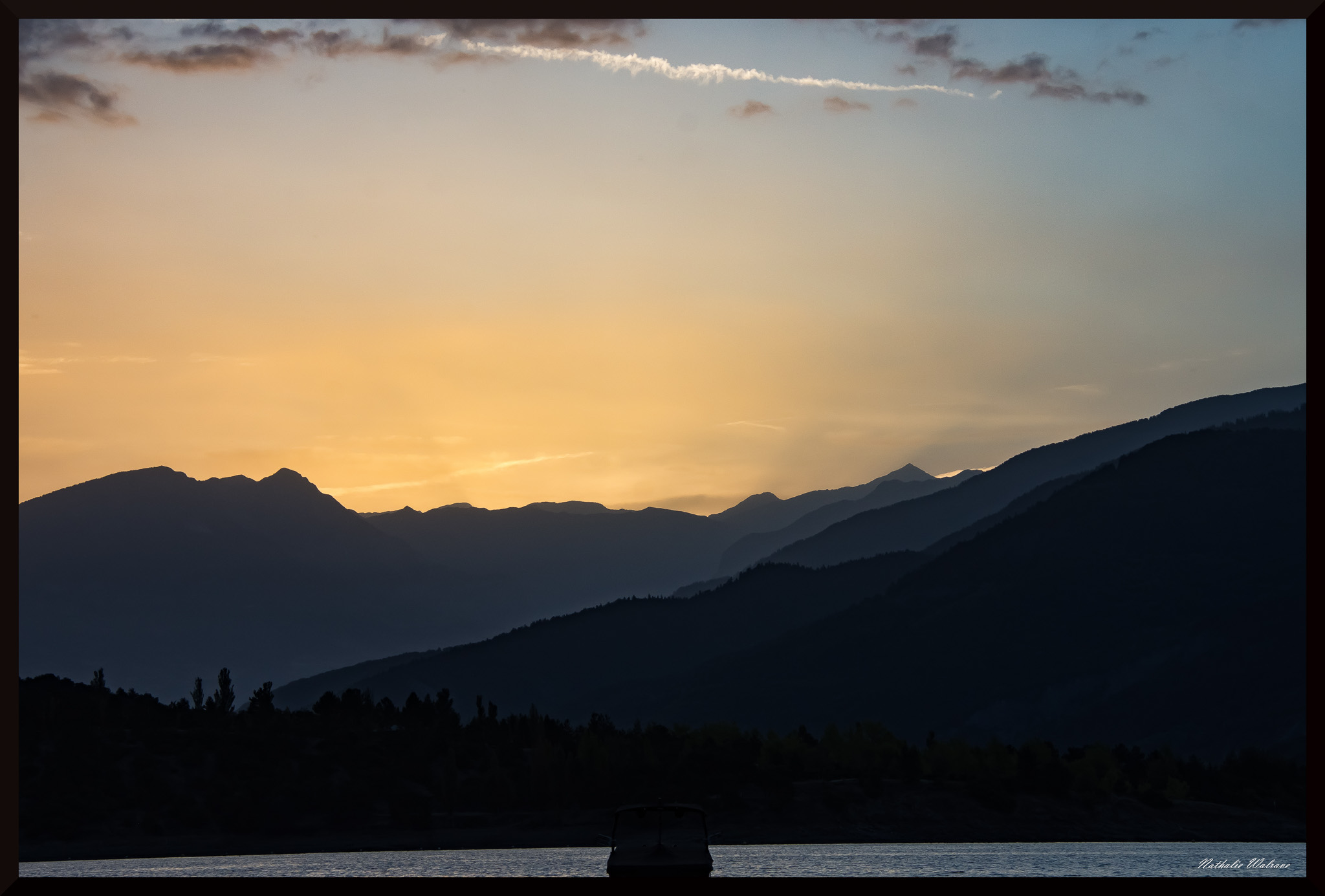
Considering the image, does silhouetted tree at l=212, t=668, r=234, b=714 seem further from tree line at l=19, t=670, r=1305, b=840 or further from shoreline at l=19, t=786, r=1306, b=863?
shoreline at l=19, t=786, r=1306, b=863

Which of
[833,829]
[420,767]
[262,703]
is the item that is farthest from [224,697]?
[833,829]

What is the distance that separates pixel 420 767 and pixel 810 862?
211 ft

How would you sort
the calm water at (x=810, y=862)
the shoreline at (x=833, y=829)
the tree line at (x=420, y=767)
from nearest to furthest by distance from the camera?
the calm water at (x=810, y=862) < the shoreline at (x=833, y=829) < the tree line at (x=420, y=767)

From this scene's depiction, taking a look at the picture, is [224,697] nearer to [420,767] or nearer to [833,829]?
[420,767]

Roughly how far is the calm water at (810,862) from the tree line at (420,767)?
26.3ft

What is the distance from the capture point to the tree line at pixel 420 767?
5512 inches

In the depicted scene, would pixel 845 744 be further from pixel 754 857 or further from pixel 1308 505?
pixel 1308 505

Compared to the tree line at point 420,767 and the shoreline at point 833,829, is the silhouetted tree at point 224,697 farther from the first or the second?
the shoreline at point 833,829

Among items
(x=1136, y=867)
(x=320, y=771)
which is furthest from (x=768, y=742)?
(x=1136, y=867)

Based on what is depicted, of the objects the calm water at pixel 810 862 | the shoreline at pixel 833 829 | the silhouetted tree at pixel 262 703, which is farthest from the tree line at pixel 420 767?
the calm water at pixel 810 862

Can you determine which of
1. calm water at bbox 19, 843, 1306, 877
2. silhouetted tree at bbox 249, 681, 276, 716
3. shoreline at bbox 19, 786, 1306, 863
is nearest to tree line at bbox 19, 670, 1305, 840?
silhouetted tree at bbox 249, 681, 276, 716

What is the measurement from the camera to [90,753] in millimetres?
141875

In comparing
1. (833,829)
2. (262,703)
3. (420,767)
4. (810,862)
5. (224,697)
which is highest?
(224,697)

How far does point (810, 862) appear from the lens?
347 ft
